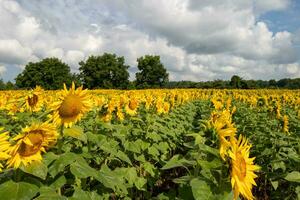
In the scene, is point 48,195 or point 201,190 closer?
point 48,195

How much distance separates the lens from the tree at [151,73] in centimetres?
6450

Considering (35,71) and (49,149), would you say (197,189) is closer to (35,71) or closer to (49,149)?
(49,149)

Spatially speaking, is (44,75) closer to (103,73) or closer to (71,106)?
(103,73)

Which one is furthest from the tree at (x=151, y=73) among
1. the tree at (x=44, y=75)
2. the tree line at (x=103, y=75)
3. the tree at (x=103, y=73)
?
the tree at (x=44, y=75)

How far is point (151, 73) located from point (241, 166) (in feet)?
204

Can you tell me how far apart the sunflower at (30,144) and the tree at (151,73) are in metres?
60.6

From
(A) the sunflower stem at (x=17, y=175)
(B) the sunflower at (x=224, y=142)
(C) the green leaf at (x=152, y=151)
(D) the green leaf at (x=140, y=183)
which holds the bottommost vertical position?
(D) the green leaf at (x=140, y=183)

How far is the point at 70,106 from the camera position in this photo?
10.4ft

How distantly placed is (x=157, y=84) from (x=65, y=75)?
15325 millimetres

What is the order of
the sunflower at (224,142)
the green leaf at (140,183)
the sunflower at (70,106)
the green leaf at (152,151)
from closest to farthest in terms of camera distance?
the sunflower at (224,142), the sunflower at (70,106), the green leaf at (140,183), the green leaf at (152,151)

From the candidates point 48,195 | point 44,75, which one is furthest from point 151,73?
point 48,195

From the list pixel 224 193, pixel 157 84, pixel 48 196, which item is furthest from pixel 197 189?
pixel 157 84

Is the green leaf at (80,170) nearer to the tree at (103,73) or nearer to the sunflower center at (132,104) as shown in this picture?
the sunflower center at (132,104)

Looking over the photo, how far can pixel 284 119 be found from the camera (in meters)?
7.38
